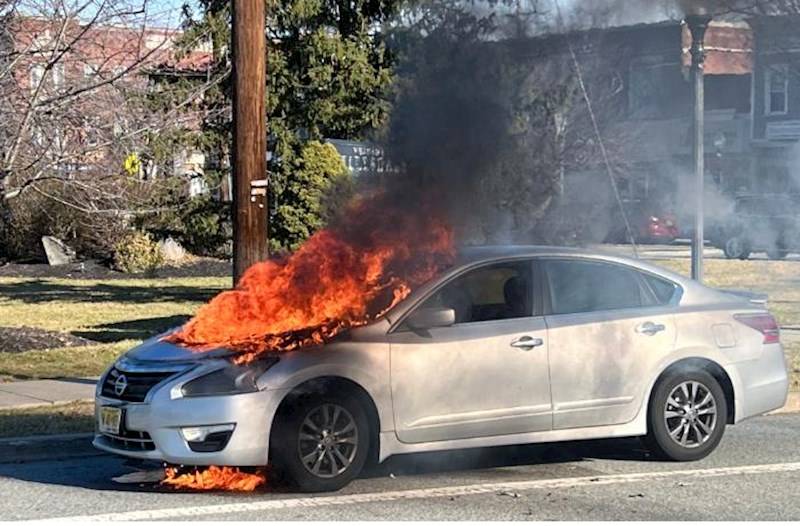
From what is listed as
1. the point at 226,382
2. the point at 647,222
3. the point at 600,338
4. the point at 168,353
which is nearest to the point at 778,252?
the point at 647,222

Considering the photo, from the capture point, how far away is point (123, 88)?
15.0 m

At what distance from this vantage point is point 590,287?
844 cm

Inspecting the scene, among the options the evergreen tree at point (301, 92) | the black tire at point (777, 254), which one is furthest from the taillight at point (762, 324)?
the black tire at point (777, 254)

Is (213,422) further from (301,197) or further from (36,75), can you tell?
(301,197)

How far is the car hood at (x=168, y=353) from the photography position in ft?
24.8

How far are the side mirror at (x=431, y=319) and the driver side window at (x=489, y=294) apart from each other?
126mm

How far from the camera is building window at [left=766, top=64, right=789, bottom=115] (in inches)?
602

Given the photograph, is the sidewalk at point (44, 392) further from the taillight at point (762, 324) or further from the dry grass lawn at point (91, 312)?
the taillight at point (762, 324)

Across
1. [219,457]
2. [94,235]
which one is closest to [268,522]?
[219,457]

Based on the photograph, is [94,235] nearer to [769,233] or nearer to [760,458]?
[769,233]

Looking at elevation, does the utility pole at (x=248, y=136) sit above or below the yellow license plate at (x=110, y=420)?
above

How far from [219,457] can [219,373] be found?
492 millimetres

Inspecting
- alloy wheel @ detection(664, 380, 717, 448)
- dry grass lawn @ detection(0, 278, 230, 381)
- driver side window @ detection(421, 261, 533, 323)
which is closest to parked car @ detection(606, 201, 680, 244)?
dry grass lawn @ detection(0, 278, 230, 381)

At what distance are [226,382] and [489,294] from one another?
1909 mm
